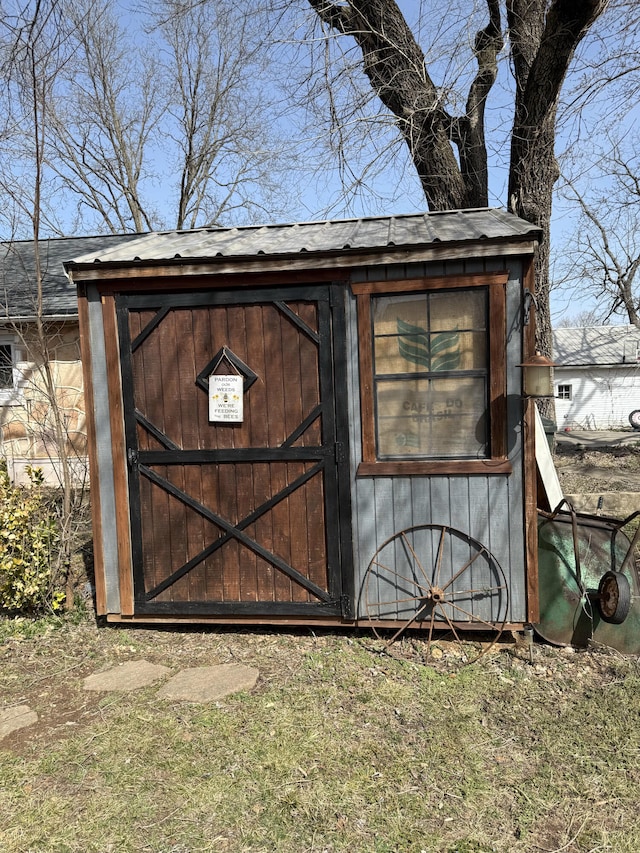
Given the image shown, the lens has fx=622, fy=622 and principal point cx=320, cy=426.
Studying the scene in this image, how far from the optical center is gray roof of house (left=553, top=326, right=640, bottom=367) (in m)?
29.0

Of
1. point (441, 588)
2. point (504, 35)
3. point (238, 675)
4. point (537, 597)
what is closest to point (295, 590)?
point (238, 675)

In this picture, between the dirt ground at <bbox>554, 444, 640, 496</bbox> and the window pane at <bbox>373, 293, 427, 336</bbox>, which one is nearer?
the window pane at <bbox>373, 293, 427, 336</bbox>

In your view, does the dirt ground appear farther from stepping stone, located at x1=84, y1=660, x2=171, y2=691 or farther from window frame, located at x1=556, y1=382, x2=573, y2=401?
window frame, located at x1=556, y1=382, x2=573, y2=401

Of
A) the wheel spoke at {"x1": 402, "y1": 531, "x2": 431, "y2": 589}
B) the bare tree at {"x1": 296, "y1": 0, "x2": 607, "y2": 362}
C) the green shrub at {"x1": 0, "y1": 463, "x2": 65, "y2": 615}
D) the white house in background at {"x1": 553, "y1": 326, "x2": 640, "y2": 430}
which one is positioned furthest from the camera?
the white house in background at {"x1": 553, "y1": 326, "x2": 640, "y2": 430}

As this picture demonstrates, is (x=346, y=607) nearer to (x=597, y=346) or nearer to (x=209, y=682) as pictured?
(x=209, y=682)

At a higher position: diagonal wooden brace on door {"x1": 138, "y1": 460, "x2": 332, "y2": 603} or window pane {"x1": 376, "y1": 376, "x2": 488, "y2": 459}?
window pane {"x1": 376, "y1": 376, "x2": 488, "y2": 459}

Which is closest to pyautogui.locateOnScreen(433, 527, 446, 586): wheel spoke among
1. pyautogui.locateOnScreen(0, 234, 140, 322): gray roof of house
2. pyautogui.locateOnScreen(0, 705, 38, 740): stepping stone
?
pyautogui.locateOnScreen(0, 705, 38, 740): stepping stone

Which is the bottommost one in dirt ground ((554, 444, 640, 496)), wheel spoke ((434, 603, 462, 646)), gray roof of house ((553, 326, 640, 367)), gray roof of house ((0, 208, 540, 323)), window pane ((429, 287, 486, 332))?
wheel spoke ((434, 603, 462, 646))

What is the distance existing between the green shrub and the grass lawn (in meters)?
0.52

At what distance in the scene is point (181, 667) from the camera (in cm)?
416

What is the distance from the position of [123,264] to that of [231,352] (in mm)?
948

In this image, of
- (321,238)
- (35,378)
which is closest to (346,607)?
(321,238)

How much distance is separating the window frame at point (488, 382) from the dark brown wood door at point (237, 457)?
0.69 ft

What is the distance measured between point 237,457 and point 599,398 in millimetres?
27674
